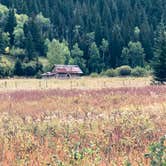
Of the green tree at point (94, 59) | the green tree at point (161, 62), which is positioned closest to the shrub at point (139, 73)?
the green tree at point (94, 59)

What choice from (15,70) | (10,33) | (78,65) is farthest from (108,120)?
(10,33)

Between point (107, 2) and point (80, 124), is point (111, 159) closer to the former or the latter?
point (80, 124)

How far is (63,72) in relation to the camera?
84125 mm

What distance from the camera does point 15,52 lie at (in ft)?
313

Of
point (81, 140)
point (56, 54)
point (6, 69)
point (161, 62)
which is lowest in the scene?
point (6, 69)

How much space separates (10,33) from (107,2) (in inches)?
1828

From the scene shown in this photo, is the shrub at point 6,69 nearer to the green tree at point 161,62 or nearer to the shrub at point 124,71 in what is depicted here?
the shrub at point 124,71

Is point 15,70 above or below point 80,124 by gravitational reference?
below

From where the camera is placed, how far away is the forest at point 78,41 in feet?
306

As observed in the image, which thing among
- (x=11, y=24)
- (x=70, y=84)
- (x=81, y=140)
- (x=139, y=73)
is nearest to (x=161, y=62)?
(x=70, y=84)

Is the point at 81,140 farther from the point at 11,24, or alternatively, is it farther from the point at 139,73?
the point at 11,24

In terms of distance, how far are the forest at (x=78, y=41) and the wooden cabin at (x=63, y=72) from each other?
342cm

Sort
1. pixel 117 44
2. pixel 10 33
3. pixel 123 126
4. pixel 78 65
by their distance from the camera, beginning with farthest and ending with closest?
pixel 10 33 < pixel 117 44 < pixel 78 65 < pixel 123 126

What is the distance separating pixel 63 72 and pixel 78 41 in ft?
73.1
